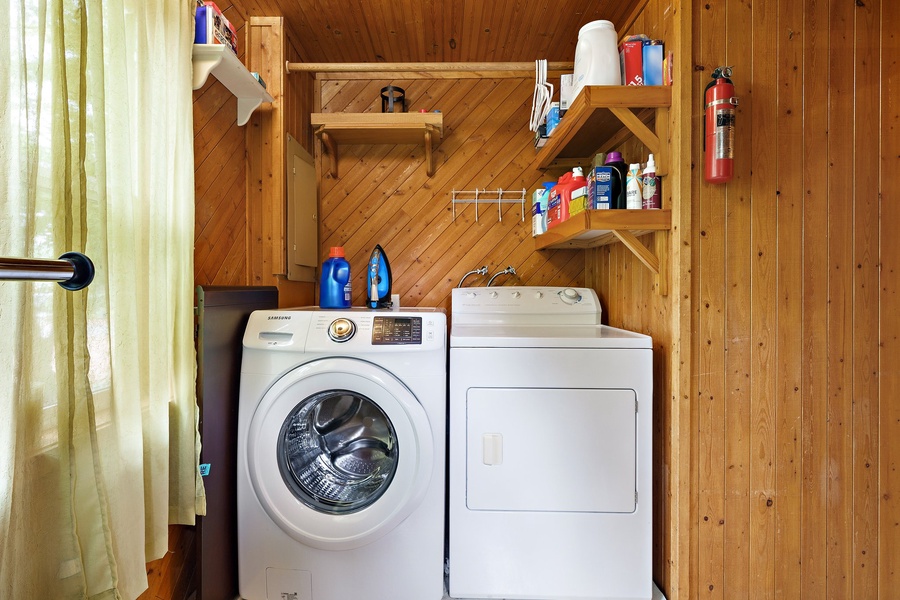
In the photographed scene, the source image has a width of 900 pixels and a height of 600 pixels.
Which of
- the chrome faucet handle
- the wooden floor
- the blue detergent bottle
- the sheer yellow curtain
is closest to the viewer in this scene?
the sheer yellow curtain

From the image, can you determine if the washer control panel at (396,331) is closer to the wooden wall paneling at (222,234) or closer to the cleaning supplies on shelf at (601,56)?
the wooden wall paneling at (222,234)

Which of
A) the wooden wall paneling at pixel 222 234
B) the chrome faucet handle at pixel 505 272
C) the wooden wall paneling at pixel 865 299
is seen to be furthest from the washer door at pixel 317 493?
the wooden wall paneling at pixel 865 299

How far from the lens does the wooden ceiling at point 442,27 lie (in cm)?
186

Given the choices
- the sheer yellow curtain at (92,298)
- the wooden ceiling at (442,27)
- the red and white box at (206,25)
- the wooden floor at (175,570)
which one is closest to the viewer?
the sheer yellow curtain at (92,298)

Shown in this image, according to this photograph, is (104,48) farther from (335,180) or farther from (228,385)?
(335,180)

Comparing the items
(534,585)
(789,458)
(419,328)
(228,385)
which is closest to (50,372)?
(228,385)

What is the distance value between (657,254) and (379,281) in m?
1.20

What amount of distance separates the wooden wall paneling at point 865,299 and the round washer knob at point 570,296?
96 centimetres

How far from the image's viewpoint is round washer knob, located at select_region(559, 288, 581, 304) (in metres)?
2.07

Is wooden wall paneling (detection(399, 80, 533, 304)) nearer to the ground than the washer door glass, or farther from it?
farther from it

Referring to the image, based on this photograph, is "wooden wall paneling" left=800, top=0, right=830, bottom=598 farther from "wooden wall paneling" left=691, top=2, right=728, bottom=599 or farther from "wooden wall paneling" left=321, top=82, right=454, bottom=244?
"wooden wall paneling" left=321, top=82, right=454, bottom=244

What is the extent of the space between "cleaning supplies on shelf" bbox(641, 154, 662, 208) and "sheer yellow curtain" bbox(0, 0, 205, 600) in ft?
4.66

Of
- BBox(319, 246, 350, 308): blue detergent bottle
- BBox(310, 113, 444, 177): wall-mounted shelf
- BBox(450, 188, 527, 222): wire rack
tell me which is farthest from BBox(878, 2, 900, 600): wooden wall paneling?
BBox(319, 246, 350, 308): blue detergent bottle

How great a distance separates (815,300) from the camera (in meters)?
1.44
